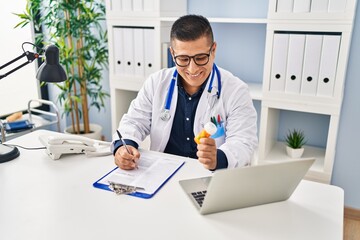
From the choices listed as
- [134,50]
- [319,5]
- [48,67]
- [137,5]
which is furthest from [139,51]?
[319,5]

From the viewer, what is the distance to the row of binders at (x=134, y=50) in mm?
2401

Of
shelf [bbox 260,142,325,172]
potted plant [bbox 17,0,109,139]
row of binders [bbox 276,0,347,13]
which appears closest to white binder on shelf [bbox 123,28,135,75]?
potted plant [bbox 17,0,109,139]

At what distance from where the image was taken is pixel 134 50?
2.47 metres

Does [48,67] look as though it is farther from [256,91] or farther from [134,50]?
[256,91]

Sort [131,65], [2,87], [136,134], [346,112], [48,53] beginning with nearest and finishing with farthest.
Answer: [48,53] < [136,134] < [346,112] < [131,65] < [2,87]

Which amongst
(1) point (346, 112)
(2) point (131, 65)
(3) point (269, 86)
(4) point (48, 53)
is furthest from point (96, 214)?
(1) point (346, 112)

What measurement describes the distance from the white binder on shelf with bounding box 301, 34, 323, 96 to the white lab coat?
1.77 ft

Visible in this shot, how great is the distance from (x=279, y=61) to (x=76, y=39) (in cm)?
168

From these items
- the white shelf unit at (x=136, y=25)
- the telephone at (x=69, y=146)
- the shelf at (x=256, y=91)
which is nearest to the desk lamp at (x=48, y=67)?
the telephone at (x=69, y=146)

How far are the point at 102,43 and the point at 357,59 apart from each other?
6.58 feet

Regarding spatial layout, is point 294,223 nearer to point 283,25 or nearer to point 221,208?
point 221,208

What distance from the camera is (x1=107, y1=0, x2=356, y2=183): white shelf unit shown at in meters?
1.85

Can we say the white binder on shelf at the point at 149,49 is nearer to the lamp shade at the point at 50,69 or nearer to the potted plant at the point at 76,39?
the potted plant at the point at 76,39

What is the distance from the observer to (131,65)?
8.24 ft
